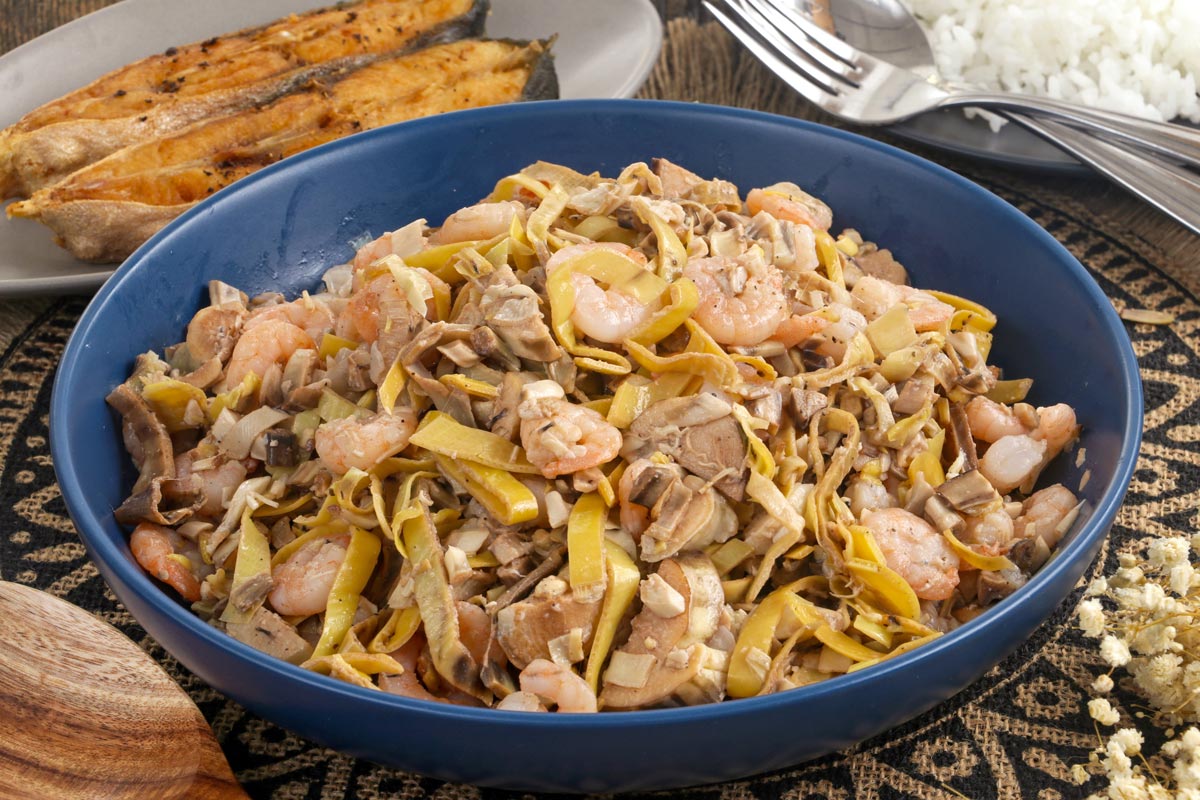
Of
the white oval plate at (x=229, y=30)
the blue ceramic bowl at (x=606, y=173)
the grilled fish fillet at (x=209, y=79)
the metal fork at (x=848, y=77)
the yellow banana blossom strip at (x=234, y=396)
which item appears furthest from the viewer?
the white oval plate at (x=229, y=30)

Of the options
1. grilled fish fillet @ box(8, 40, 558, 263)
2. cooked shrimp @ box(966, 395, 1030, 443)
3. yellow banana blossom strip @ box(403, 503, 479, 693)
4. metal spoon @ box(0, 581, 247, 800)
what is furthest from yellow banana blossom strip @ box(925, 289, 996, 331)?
metal spoon @ box(0, 581, 247, 800)

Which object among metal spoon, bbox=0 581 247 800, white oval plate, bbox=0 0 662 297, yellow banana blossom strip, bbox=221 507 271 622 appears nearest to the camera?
metal spoon, bbox=0 581 247 800

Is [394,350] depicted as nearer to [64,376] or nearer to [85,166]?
[64,376]

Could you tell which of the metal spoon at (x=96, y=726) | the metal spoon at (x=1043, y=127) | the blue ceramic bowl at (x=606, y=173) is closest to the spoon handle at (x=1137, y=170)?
the metal spoon at (x=1043, y=127)

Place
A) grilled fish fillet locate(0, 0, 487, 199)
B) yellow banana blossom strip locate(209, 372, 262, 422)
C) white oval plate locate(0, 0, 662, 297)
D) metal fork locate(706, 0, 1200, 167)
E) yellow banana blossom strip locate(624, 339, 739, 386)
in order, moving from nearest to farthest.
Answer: yellow banana blossom strip locate(624, 339, 739, 386)
yellow banana blossom strip locate(209, 372, 262, 422)
grilled fish fillet locate(0, 0, 487, 199)
metal fork locate(706, 0, 1200, 167)
white oval plate locate(0, 0, 662, 297)

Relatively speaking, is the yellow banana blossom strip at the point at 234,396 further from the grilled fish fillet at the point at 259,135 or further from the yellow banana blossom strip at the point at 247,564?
the grilled fish fillet at the point at 259,135

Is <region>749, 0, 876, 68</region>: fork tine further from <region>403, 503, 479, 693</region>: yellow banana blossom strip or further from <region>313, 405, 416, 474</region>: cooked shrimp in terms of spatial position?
<region>403, 503, 479, 693</region>: yellow banana blossom strip
